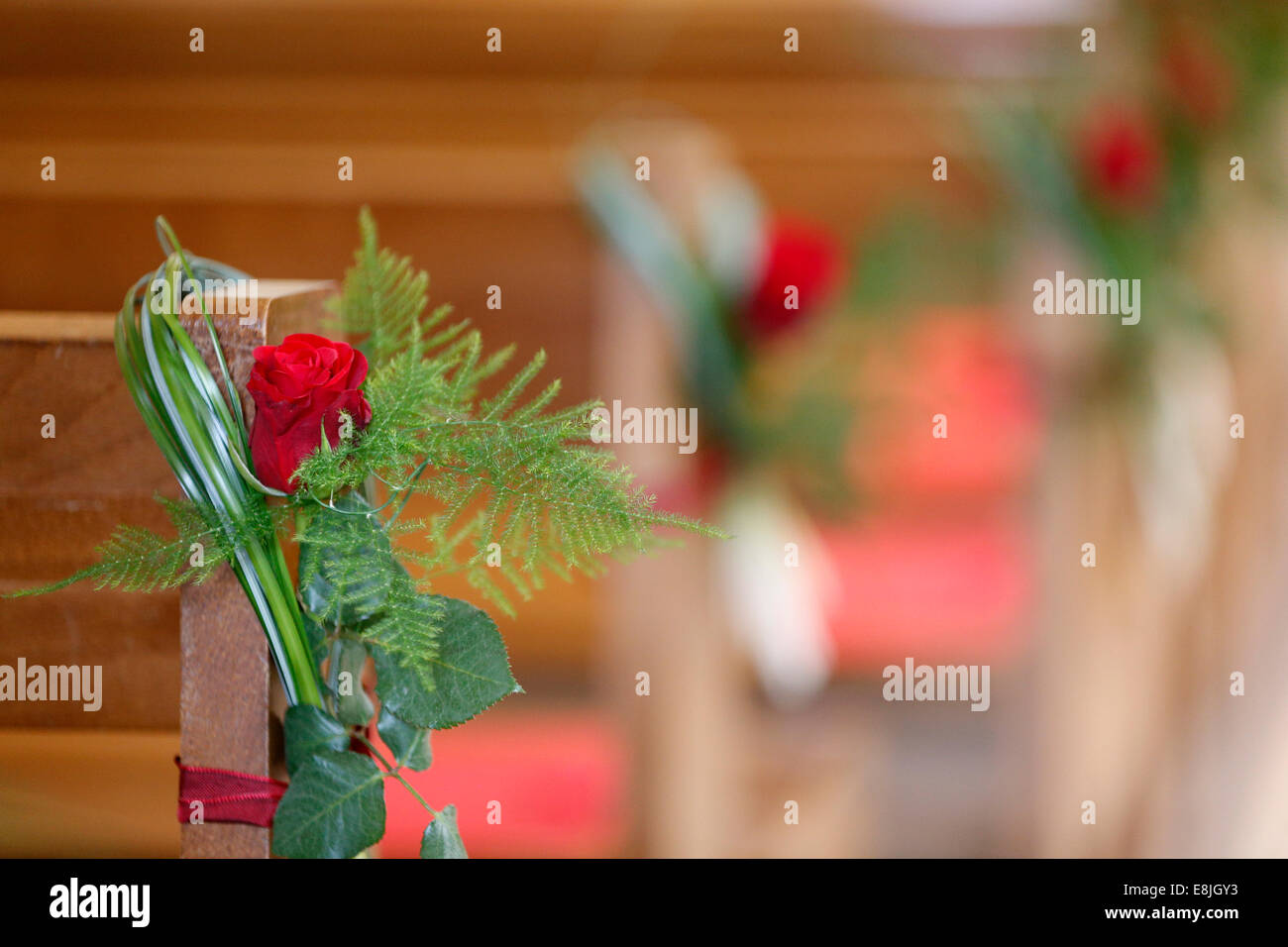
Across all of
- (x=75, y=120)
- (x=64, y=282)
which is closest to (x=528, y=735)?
(x=64, y=282)

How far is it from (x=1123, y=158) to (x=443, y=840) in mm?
1252

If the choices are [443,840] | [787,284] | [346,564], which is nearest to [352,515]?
[346,564]

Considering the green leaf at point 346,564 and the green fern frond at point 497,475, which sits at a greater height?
the green fern frond at point 497,475

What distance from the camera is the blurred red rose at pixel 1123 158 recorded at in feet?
4.33

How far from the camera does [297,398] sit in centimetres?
36

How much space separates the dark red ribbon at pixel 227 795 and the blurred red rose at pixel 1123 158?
127 centimetres

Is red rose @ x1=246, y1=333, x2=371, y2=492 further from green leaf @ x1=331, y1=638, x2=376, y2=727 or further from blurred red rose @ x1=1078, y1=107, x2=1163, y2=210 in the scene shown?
blurred red rose @ x1=1078, y1=107, x2=1163, y2=210

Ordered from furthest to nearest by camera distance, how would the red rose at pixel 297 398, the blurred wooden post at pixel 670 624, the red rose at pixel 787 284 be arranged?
the blurred wooden post at pixel 670 624 → the red rose at pixel 787 284 → the red rose at pixel 297 398

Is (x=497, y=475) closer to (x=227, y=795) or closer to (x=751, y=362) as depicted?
(x=227, y=795)

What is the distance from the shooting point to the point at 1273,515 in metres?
1.25

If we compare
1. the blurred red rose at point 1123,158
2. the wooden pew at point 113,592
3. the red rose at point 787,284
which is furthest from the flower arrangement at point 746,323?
the wooden pew at point 113,592

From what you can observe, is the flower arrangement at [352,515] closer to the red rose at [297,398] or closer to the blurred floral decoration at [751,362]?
the red rose at [297,398]

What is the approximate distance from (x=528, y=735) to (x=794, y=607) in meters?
0.73
